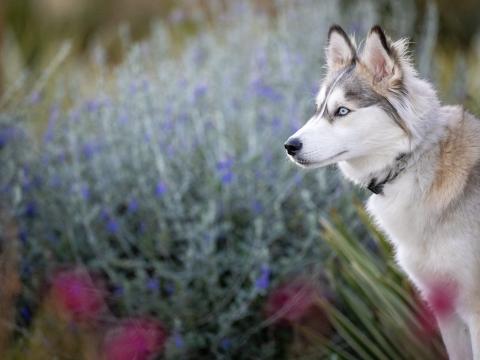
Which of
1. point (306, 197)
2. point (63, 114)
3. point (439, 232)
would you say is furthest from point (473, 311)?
point (63, 114)

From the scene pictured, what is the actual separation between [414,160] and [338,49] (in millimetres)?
636

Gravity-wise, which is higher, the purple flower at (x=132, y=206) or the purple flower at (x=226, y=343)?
the purple flower at (x=132, y=206)

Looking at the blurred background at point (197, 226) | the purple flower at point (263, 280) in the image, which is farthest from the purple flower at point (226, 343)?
the purple flower at point (263, 280)

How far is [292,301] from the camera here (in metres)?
3.91

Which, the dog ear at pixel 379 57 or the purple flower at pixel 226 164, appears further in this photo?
the purple flower at pixel 226 164

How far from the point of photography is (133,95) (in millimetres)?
4836

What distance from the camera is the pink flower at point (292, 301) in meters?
3.94

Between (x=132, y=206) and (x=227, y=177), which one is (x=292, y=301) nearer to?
(x=227, y=177)

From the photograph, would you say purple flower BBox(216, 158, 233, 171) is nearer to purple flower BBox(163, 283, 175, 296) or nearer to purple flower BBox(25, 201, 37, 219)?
purple flower BBox(163, 283, 175, 296)

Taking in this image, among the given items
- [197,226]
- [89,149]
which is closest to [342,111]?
[197,226]

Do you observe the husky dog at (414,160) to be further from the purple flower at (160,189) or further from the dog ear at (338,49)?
the purple flower at (160,189)

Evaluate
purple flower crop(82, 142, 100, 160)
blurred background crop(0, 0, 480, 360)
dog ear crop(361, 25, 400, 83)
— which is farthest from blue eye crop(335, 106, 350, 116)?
purple flower crop(82, 142, 100, 160)

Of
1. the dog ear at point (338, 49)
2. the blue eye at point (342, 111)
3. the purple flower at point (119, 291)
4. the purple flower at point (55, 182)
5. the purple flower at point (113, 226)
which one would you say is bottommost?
the purple flower at point (119, 291)

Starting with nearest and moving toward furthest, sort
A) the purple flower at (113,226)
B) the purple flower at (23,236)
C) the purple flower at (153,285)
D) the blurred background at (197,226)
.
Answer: the blurred background at (197,226) → the purple flower at (153,285) → the purple flower at (113,226) → the purple flower at (23,236)
